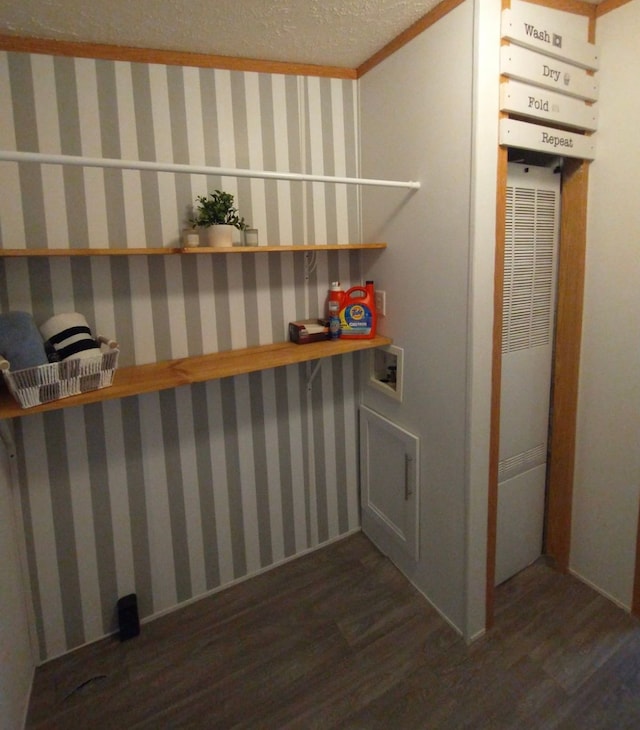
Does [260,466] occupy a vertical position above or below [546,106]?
below

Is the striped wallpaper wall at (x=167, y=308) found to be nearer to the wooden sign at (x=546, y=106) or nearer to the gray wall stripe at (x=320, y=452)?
the gray wall stripe at (x=320, y=452)

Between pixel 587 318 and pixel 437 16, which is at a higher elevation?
pixel 437 16

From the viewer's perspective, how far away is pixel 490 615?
1729 millimetres

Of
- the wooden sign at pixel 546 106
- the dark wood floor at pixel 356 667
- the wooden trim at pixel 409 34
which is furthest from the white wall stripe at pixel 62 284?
the wooden sign at pixel 546 106

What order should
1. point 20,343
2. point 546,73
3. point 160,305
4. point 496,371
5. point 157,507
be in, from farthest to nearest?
point 157,507 < point 160,305 < point 496,371 < point 546,73 < point 20,343

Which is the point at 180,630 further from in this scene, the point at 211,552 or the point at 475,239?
the point at 475,239

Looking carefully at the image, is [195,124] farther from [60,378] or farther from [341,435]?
[341,435]

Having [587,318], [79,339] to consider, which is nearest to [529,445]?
[587,318]

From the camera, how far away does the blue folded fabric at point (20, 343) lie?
120 cm

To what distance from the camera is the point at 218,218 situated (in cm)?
159

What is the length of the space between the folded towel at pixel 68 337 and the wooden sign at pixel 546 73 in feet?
5.32

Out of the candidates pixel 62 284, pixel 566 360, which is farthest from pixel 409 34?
pixel 62 284

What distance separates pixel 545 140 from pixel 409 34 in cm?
66

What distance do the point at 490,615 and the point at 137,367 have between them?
178 cm
